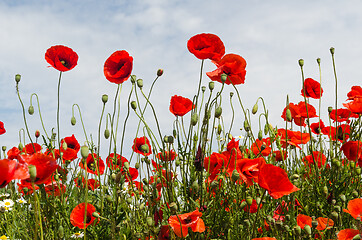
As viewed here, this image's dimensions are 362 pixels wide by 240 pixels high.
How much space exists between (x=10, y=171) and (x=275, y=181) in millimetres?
939

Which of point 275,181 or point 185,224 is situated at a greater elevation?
point 275,181

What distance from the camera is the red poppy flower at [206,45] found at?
2.01 m

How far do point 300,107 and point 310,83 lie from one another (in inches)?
7.2

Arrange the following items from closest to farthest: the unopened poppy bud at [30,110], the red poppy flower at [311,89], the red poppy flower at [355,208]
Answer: the red poppy flower at [355,208], the unopened poppy bud at [30,110], the red poppy flower at [311,89]

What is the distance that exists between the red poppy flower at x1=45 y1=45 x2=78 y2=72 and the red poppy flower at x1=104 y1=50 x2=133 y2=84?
333 millimetres

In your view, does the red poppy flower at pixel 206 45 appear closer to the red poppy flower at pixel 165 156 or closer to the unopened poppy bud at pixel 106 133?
the red poppy flower at pixel 165 156

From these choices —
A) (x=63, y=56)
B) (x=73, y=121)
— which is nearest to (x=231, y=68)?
(x=63, y=56)

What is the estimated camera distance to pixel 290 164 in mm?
3109

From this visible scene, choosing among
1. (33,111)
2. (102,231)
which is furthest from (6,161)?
(33,111)

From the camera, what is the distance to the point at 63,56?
2.43 metres

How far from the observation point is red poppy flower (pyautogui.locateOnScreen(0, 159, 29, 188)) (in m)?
1.18

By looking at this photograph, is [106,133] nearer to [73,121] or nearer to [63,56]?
[73,121]

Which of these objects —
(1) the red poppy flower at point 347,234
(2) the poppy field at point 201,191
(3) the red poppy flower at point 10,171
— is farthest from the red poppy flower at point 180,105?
(3) the red poppy flower at point 10,171

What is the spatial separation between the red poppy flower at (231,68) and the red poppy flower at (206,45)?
4 cm
